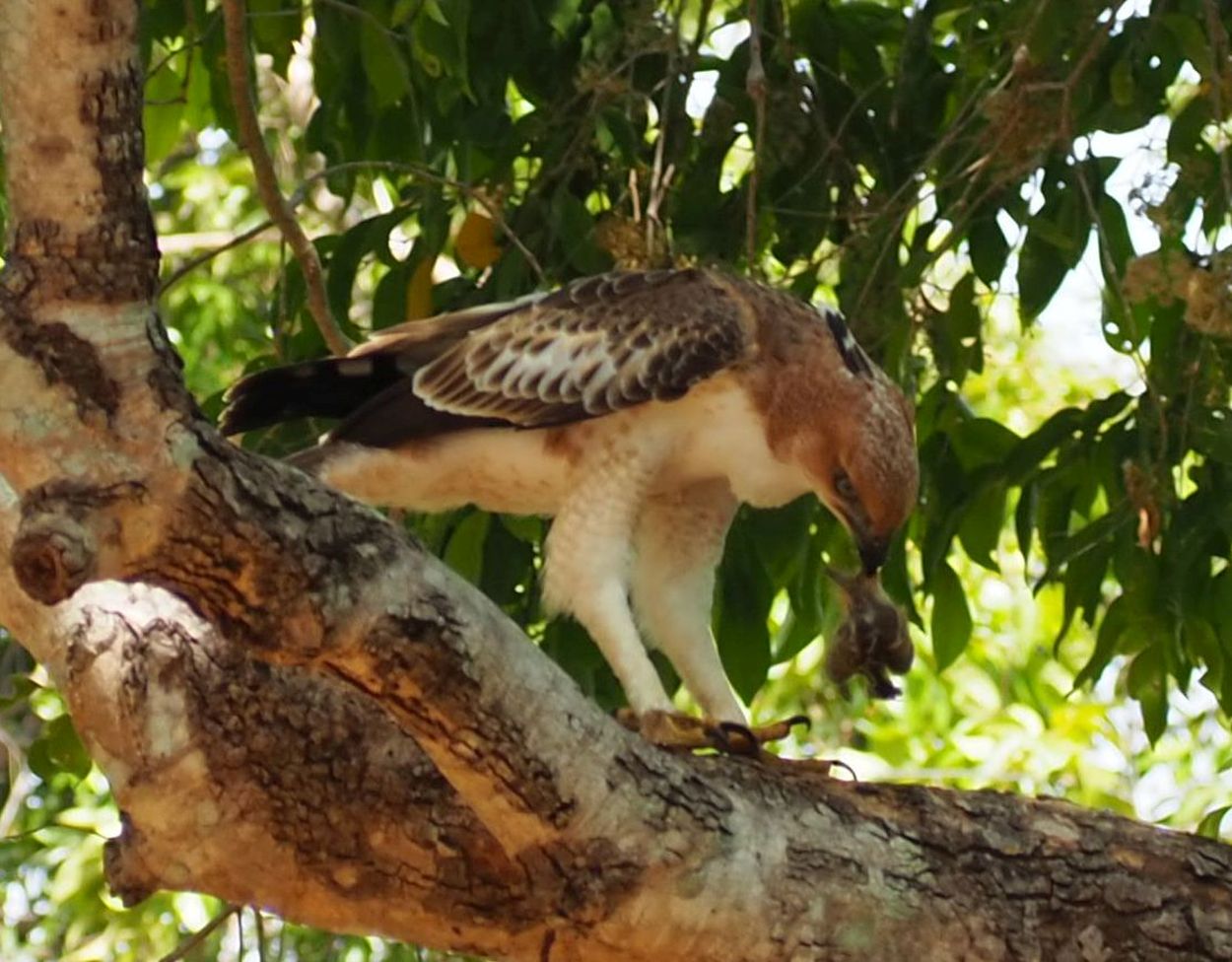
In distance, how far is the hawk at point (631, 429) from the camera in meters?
3.85

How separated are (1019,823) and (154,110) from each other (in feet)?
7.73

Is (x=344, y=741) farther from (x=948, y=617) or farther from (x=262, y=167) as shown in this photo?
(x=948, y=617)

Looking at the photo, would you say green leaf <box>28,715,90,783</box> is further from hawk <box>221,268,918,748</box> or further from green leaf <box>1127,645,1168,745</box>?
green leaf <box>1127,645,1168,745</box>

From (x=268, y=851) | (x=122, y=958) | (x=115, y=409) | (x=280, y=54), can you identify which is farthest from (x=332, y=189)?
(x=122, y=958)

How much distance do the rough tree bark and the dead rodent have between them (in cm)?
77

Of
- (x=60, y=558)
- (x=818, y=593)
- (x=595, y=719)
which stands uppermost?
(x=60, y=558)

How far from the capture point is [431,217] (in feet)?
13.8

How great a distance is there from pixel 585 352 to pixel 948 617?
0.94 m

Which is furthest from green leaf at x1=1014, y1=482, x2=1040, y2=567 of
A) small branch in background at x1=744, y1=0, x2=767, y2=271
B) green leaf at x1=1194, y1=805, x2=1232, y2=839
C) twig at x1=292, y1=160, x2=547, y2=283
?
twig at x1=292, y1=160, x2=547, y2=283


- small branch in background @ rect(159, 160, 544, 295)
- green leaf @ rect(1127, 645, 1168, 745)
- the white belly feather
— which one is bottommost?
green leaf @ rect(1127, 645, 1168, 745)

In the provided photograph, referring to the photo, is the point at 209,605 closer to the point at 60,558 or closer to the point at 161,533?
the point at 161,533

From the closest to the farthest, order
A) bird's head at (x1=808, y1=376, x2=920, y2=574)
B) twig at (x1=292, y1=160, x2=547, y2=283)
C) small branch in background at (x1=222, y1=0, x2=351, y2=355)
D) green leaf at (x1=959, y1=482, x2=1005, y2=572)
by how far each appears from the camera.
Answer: small branch in background at (x1=222, y1=0, x2=351, y2=355)
twig at (x1=292, y1=160, x2=547, y2=283)
bird's head at (x1=808, y1=376, x2=920, y2=574)
green leaf at (x1=959, y1=482, x2=1005, y2=572)

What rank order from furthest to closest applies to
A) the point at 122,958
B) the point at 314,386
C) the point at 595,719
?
1. the point at 122,958
2. the point at 314,386
3. the point at 595,719

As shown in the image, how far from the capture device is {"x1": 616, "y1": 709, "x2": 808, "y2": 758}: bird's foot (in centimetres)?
350
